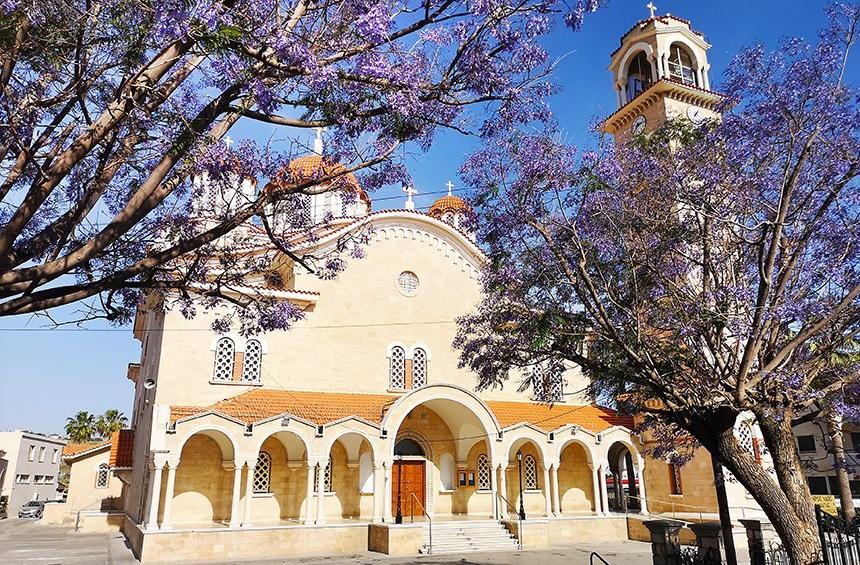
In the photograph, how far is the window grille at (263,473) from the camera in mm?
18734

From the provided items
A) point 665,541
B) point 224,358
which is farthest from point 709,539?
point 224,358

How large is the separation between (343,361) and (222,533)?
6767 mm

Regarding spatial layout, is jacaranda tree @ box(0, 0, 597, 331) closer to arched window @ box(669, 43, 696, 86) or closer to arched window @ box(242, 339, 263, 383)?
arched window @ box(242, 339, 263, 383)

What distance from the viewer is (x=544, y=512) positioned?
21875 mm

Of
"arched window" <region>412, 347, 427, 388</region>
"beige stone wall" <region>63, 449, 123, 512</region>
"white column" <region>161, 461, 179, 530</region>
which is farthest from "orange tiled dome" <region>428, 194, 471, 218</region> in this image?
"beige stone wall" <region>63, 449, 123, 512</region>

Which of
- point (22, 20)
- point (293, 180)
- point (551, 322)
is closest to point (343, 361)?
point (551, 322)

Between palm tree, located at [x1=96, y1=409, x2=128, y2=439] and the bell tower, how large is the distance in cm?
5111

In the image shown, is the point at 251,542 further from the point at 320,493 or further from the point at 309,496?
the point at 320,493

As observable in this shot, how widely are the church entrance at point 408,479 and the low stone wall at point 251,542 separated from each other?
2865 millimetres

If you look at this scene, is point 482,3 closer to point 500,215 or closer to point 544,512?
point 500,215

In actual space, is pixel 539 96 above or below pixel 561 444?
above

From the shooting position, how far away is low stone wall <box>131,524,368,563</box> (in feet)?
50.9

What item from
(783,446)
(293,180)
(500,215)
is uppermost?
(500,215)

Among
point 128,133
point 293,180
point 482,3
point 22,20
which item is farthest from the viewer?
point 293,180
